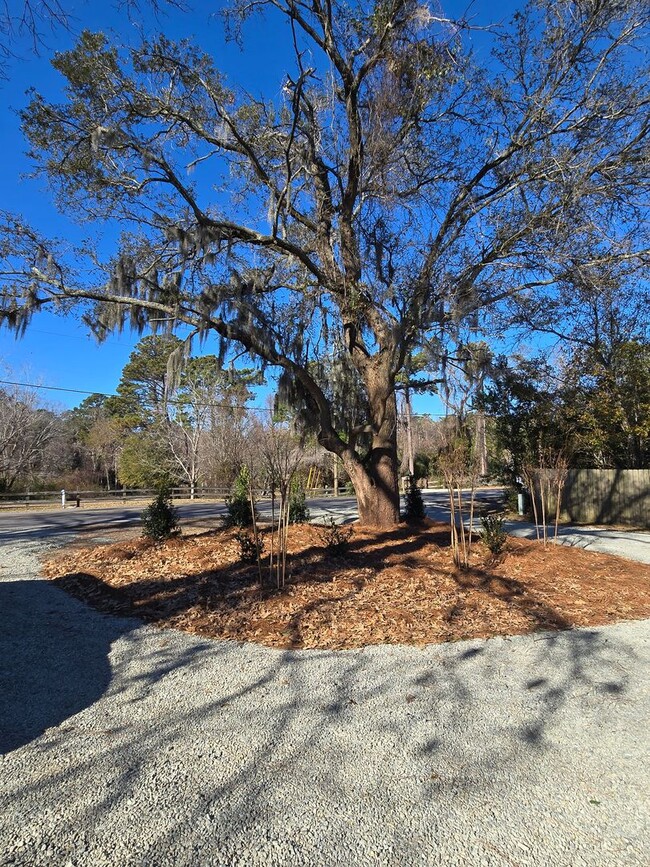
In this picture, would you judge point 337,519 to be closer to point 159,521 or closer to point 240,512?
point 240,512

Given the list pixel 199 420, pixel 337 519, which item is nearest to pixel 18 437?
pixel 199 420

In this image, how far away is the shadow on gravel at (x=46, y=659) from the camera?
304cm

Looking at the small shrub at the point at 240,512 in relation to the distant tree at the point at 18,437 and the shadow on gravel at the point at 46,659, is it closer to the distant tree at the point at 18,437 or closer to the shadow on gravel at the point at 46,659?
the shadow on gravel at the point at 46,659

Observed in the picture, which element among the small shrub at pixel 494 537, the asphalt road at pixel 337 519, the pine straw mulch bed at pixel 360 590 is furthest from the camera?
the asphalt road at pixel 337 519

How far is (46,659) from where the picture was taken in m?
3.97

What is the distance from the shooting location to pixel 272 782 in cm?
237

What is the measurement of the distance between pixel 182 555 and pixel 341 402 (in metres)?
4.69

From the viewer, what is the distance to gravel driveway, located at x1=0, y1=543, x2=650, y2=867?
6.51ft

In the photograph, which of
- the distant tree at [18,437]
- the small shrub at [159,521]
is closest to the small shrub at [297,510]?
the small shrub at [159,521]

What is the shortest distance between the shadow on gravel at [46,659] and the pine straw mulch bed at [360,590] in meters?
0.44

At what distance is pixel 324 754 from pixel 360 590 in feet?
A: 10.8

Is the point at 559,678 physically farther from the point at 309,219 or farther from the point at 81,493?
the point at 81,493

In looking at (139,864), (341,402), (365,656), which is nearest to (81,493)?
(341,402)

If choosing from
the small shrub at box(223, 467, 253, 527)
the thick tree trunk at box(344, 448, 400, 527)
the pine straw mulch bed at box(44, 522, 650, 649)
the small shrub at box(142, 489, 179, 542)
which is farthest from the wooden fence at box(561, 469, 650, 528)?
the small shrub at box(142, 489, 179, 542)
